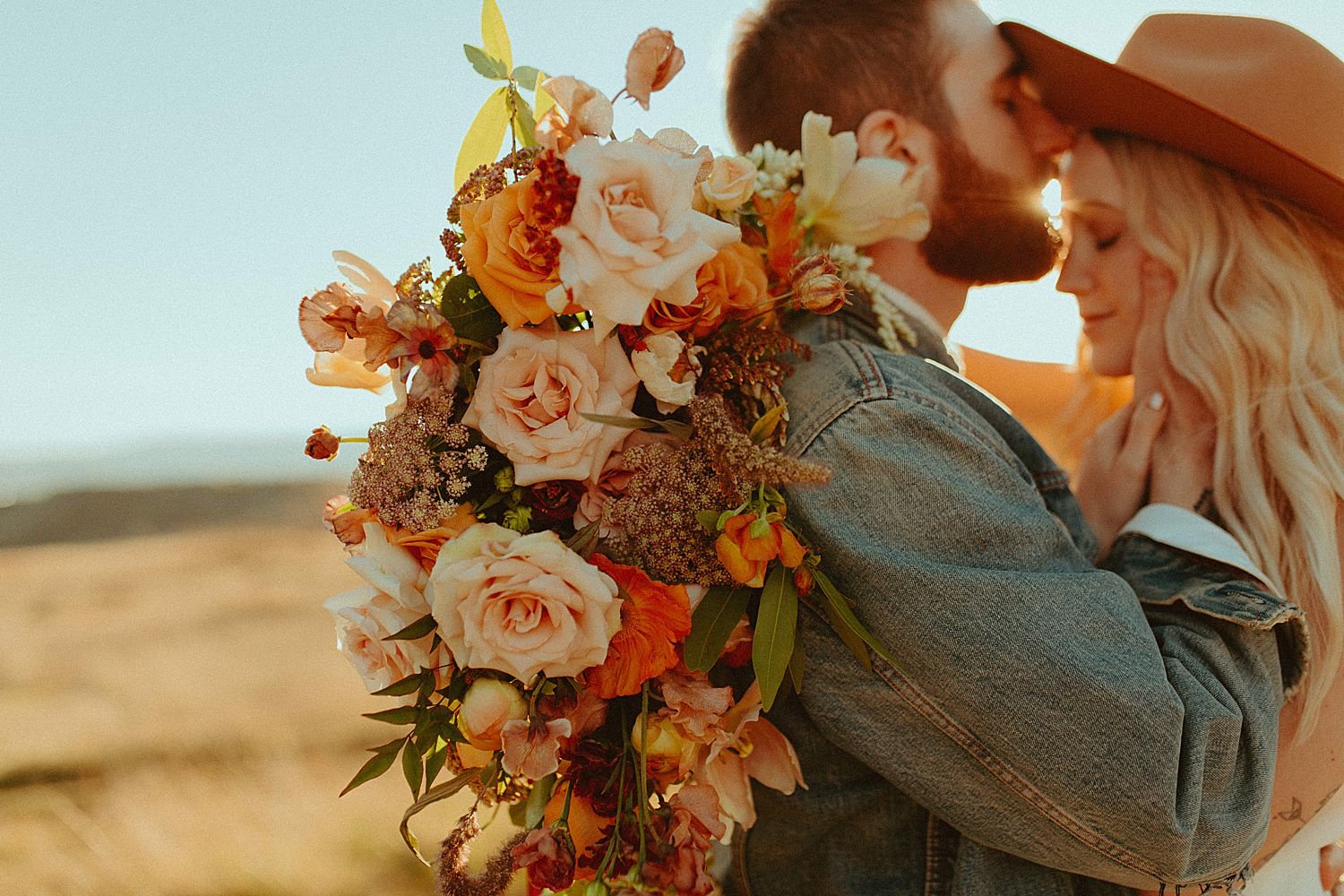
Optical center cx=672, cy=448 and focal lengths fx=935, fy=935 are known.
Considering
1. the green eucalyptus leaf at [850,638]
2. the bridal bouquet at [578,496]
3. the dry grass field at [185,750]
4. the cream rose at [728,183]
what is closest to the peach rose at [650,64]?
the bridal bouquet at [578,496]

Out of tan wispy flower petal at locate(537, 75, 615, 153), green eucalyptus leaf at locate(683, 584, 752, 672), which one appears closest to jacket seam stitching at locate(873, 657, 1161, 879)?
green eucalyptus leaf at locate(683, 584, 752, 672)

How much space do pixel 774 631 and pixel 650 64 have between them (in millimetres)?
690

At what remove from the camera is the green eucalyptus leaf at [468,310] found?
112 centimetres

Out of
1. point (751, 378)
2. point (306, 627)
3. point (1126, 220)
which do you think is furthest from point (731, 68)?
point (306, 627)

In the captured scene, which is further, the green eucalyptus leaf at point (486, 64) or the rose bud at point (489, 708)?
the green eucalyptus leaf at point (486, 64)

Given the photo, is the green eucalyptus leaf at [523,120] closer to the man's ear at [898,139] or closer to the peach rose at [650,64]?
the peach rose at [650,64]

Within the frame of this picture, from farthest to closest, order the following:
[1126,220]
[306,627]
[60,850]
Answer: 1. [306,627]
2. [60,850]
3. [1126,220]

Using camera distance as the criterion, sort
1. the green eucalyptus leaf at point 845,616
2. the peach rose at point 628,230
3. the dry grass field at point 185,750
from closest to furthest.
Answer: the peach rose at point 628,230
the green eucalyptus leaf at point 845,616
the dry grass field at point 185,750

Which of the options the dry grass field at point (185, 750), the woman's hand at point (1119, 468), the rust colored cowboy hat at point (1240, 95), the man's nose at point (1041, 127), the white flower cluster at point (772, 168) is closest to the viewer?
the white flower cluster at point (772, 168)

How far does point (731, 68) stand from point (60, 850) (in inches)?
130

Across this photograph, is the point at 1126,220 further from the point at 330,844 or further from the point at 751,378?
the point at 330,844

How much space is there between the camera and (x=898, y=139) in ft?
6.09

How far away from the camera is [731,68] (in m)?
2.16

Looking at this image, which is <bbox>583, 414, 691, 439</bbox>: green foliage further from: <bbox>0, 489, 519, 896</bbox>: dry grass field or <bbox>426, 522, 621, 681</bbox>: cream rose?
<bbox>0, 489, 519, 896</bbox>: dry grass field
